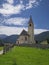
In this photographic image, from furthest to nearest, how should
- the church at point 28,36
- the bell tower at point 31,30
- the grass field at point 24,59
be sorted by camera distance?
the bell tower at point 31,30, the church at point 28,36, the grass field at point 24,59

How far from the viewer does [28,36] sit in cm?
11794

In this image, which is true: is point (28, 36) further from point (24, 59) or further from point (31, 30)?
point (24, 59)

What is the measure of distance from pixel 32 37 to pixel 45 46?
54.2 metres

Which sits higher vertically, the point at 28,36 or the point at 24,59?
the point at 28,36

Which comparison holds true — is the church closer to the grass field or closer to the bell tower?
the bell tower

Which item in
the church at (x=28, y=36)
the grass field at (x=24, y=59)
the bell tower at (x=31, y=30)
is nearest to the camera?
the grass field at (x=24, y=59)

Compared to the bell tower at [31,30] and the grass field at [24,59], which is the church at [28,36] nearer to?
the bell tower at [31,30]

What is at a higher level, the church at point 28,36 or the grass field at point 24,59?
the church at point 28,36

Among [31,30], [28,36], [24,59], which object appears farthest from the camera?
[31,30]

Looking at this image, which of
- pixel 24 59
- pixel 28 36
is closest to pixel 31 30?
pixel 28 36

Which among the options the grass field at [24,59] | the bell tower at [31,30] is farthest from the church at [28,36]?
the grass field at [24,59]

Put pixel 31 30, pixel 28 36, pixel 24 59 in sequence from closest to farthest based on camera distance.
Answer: pixel 24 59
pixel 28 36
pixel 31 30

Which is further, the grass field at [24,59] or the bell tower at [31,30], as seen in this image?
the bell tower at [31,30]

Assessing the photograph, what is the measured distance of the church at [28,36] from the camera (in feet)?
380
